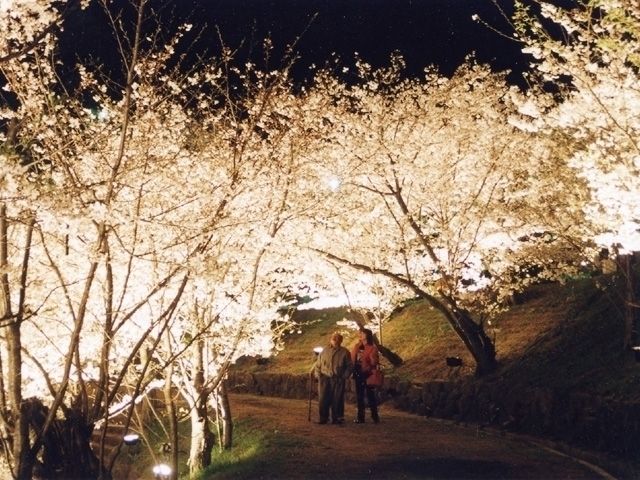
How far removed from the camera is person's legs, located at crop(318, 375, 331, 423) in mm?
13328

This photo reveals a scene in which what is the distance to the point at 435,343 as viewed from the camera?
→ 20859 millimetres

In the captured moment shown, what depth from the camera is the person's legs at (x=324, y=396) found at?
13.3 metres

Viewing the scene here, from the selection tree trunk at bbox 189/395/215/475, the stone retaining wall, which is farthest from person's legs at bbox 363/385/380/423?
tree trunk at bbox 189/395/215/475

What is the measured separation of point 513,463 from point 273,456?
420 centimetres

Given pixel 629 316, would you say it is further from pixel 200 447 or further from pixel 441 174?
pixel 200 447

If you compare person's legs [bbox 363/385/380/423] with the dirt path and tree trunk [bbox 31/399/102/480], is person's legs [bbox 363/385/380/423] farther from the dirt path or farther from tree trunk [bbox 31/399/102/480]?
tree trunk [bbox 31/399/102/480]

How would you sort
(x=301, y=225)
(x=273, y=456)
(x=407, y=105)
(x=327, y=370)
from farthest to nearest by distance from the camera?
1. (x=407, y=105)
2. (x=301, y=225)
3. (x=327, y=370)
4. (x=273, y=456)

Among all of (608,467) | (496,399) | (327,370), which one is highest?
(327,370)

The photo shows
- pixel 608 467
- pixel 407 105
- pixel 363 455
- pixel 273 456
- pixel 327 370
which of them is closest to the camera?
pixel 608 467

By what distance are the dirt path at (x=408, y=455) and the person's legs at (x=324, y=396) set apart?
312 millimetres

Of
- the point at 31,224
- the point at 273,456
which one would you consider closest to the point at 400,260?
the point at 273,456

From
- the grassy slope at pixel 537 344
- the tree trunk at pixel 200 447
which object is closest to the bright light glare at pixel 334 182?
the grassy slope at pixel 537 344

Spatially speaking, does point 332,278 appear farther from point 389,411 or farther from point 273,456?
point 273,456

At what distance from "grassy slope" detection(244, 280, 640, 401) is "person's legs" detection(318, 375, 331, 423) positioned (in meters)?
1.98
